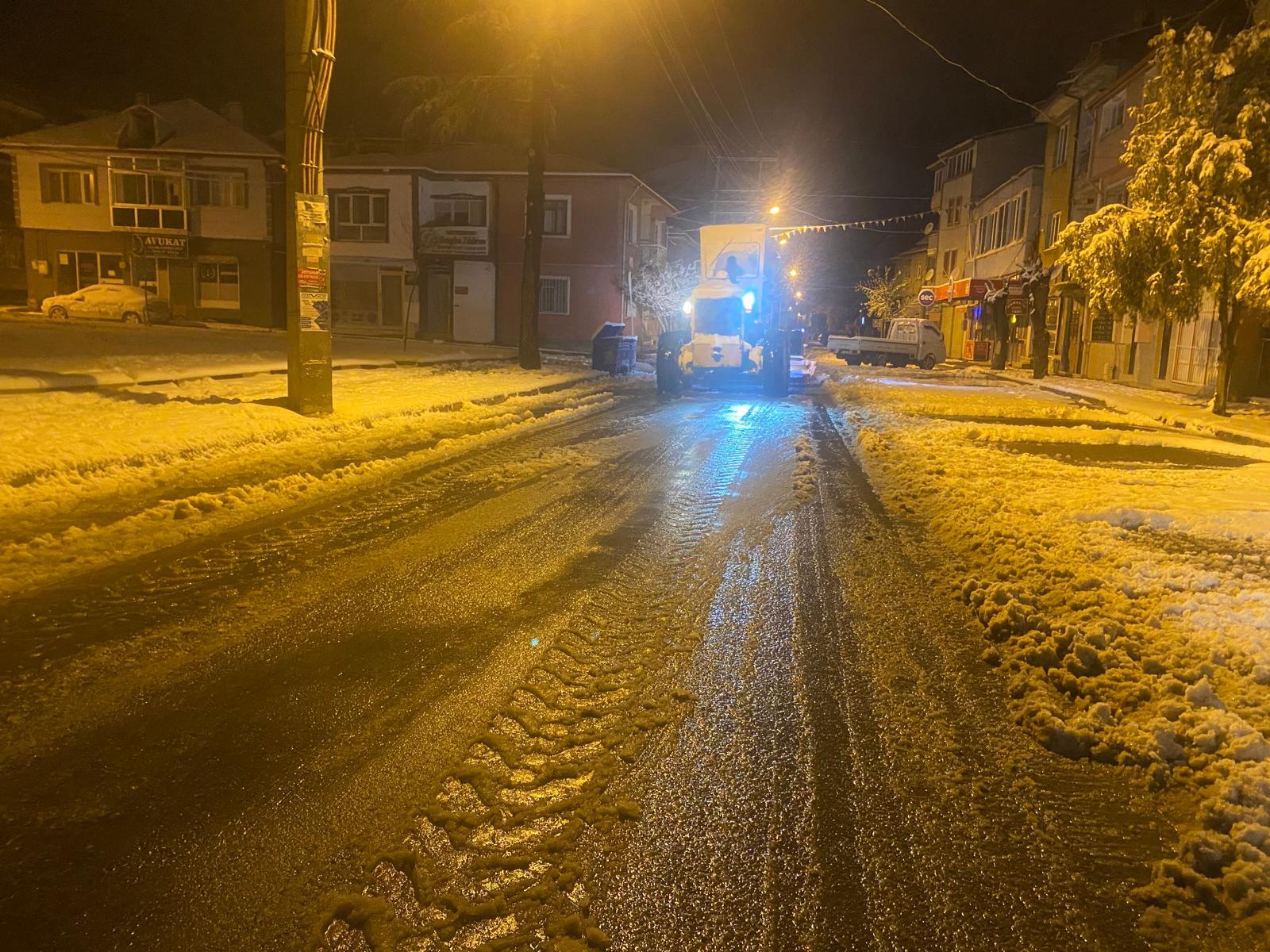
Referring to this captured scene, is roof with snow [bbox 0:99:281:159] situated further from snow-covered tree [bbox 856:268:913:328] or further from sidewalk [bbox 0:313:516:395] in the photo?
snow-covered tree [bbox 856:268:913:328]

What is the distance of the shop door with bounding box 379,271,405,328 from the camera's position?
43500 millimetres

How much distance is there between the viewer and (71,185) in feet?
139

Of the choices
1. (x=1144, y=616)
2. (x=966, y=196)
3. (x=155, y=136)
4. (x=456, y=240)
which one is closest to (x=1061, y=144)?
(x=966, y=196)

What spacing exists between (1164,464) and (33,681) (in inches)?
486

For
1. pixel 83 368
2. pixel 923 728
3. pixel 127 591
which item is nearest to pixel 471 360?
pixel 83 368

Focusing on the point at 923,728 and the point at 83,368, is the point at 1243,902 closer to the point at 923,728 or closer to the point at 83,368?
the point at 923,728

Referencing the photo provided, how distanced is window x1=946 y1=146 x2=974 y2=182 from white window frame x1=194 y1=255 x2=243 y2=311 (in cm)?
4228

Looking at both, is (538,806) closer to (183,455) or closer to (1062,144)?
(183,455)

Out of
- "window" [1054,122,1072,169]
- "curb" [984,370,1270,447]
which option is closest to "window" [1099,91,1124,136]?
"window" [1054,122,1072,169]

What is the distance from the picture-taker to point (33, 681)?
14.2 feet

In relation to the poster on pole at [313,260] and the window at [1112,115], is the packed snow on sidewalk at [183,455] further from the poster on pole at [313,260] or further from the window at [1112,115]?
the window at [1112,115]

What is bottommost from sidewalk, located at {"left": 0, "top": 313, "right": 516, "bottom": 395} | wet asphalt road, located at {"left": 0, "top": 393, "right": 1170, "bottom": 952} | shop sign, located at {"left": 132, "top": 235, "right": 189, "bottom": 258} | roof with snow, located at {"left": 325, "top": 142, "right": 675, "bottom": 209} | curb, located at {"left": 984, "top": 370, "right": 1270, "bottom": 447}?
wet asphalt road, located at {"left": 0, "top": 393, "right": 1170, "bottom": 952}

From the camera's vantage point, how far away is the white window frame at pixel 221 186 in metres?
41.8

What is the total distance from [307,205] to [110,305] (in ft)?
87.5
